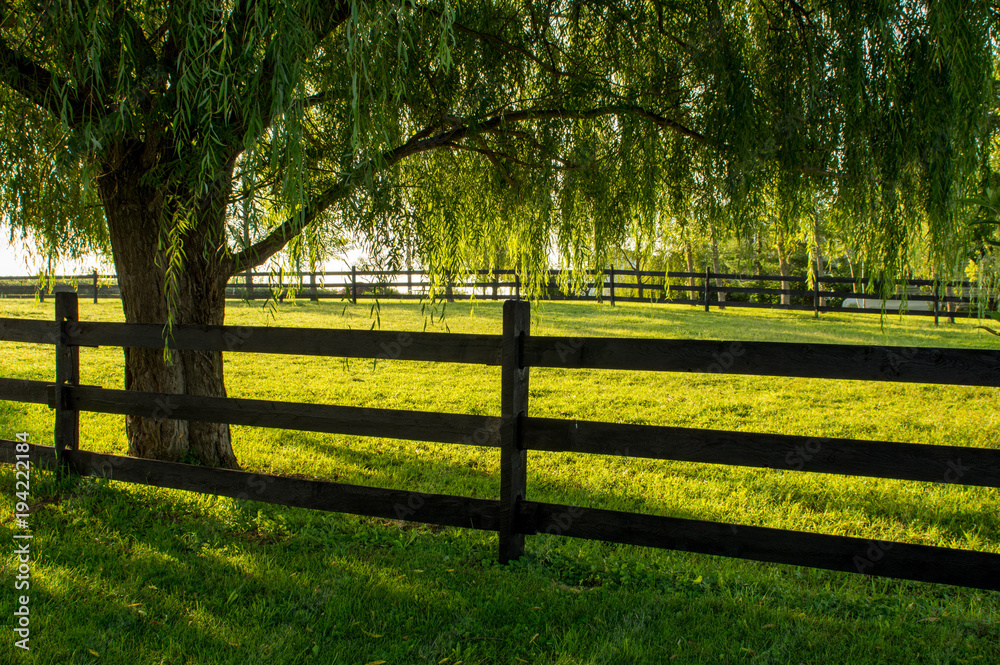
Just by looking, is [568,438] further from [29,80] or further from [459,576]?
[29,80]

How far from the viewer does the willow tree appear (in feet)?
9.98

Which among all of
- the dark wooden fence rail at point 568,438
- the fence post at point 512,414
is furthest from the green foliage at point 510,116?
the fence post at point 512,414

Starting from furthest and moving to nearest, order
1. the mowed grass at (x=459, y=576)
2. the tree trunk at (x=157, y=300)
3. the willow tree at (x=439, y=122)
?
the tree trunk at (x=157, y=300)
the willow tree at (x=439, y=122)
the mowed grass at (x=459, y=576)

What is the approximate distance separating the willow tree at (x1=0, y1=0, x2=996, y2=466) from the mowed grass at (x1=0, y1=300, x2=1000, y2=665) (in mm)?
1072

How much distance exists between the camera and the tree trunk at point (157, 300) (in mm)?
4438

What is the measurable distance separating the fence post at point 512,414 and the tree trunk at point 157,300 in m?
2.25

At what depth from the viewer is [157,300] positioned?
470cm

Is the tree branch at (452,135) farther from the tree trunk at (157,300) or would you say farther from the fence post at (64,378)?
the fence post at (64,378)

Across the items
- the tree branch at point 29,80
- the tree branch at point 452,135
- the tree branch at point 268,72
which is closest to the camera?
the tree branch at point 268,72

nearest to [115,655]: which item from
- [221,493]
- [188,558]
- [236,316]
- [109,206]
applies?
[188,558]

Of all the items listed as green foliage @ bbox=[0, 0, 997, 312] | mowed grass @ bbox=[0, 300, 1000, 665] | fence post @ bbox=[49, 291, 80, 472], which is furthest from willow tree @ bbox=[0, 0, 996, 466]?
mowed grass @ bbox=[0, 300, 1000, 665]

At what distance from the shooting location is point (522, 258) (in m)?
5.84

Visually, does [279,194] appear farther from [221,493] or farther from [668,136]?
[668,136]

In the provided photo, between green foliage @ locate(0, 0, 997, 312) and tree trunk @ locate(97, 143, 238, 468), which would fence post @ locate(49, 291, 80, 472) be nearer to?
tree trunk @ locate(97, 143, 238, 468)
